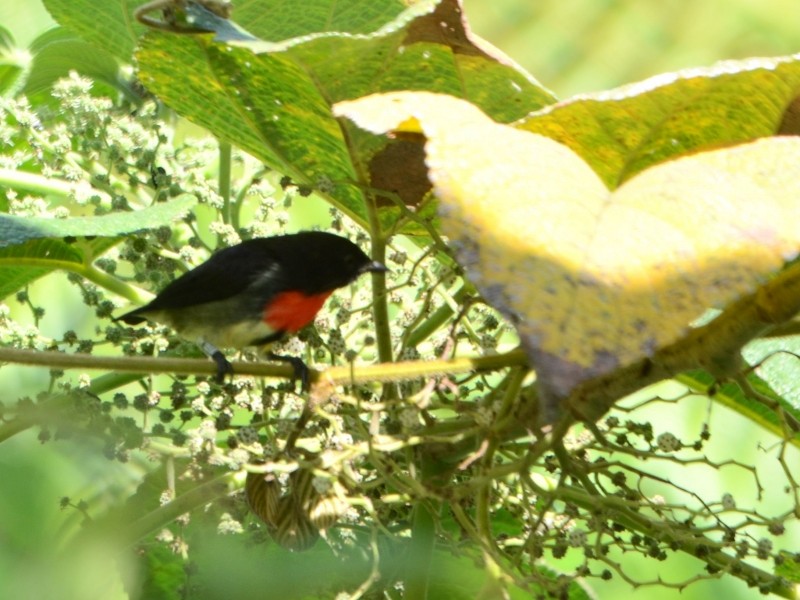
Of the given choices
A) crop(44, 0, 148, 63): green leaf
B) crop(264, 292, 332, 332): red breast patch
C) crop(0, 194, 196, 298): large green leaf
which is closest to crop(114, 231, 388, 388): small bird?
crop(264, 292, 332, 332): red breast patch

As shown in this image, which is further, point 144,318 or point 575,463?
point 144,318

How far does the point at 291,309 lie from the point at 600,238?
1.37m

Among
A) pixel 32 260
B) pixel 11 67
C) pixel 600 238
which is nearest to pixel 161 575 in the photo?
pixel 32 260

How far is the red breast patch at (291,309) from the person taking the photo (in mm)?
1646

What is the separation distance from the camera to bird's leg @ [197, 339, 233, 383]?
73 centimetres

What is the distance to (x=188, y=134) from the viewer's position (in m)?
1.59

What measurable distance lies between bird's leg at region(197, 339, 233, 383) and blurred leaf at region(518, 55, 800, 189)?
270 mm

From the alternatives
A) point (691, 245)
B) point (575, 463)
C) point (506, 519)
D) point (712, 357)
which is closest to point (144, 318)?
point (506, 519)

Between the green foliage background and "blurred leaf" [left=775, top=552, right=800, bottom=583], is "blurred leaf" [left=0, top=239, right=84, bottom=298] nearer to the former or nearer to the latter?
the green foliage background

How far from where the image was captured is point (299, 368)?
87 centimetres

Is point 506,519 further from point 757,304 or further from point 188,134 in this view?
point 188,134

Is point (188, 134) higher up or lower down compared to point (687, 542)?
higher up

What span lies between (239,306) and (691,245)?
1.45 metres

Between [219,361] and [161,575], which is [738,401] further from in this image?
[161,575]
